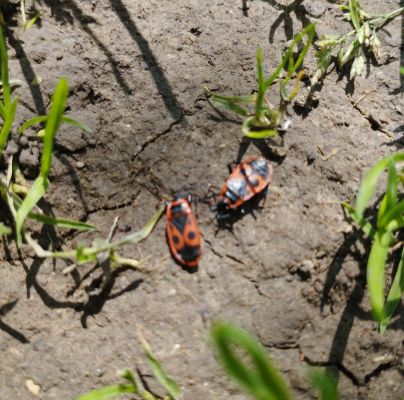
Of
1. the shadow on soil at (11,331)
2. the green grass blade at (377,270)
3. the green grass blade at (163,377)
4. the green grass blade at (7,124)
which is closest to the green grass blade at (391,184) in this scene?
the green grass blade at (377,270)

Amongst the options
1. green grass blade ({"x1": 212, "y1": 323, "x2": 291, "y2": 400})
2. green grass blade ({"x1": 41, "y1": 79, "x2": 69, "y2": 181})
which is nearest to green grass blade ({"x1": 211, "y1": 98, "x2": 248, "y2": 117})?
green grass blade ({"x1": 41, "y1": 79, "x2": 69, "y2": 181})

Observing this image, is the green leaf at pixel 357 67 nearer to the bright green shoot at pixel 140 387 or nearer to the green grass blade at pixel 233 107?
the green grass blade at pixel 233 107

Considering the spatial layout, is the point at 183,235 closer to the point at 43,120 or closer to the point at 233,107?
the point at 233,107

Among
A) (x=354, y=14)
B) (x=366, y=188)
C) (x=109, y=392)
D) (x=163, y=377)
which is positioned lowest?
(x=109, y=392)

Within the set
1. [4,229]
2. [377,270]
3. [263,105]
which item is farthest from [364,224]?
[4,229]

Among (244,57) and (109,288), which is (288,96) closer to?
(244,57)

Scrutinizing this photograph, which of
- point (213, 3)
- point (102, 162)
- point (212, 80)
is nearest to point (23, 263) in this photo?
point (102, 162)
